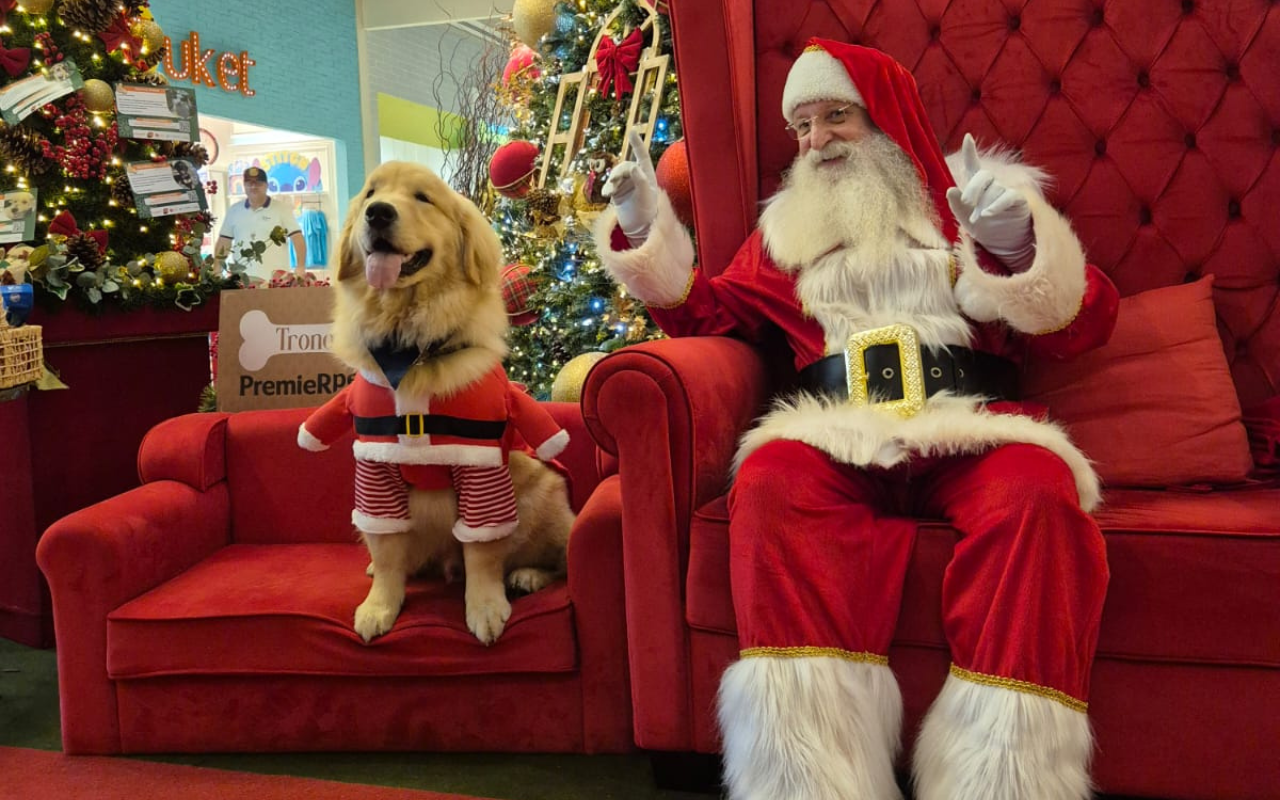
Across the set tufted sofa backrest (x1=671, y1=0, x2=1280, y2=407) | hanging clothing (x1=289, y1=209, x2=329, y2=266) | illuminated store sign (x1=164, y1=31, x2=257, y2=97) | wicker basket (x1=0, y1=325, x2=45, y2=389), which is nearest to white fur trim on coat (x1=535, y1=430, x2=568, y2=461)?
tufted sofa backrest (x1=671, y1=0, x2=1280, y2=407)

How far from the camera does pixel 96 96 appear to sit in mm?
3098

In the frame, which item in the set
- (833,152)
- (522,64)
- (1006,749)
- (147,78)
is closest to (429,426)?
(833,152)

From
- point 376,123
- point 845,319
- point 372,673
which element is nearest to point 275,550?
point 372,673

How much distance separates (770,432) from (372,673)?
91 cm

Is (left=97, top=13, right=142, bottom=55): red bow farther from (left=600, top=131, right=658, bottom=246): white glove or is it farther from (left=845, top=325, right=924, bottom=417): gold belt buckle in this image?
(left=845, top=325, right=924, bottom=417): gold belt buckle

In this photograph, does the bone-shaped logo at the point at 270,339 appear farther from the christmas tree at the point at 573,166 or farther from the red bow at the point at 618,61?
the red bow at the point at 618,61

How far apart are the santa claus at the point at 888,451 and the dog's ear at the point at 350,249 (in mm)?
505

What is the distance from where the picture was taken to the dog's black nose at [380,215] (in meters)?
1.70

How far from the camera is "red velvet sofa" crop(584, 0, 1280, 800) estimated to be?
133cm

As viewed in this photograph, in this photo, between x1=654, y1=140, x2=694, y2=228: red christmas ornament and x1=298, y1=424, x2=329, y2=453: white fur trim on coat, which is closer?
x1=298, y1=424, x2=329, y2=453: white fur trim on coat

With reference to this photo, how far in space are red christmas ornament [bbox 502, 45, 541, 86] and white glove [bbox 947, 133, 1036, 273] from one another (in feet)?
9.79

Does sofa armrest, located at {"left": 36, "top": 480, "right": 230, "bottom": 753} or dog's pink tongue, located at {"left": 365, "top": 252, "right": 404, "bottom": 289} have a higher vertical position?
dog's pink tongue, located at {"left": 365, "top": 252, "right": 404, "bottom": 289}

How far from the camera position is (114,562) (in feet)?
5.96

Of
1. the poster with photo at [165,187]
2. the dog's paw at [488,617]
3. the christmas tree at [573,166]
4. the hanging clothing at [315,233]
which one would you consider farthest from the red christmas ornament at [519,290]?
the hanging clothing at [315,233]
